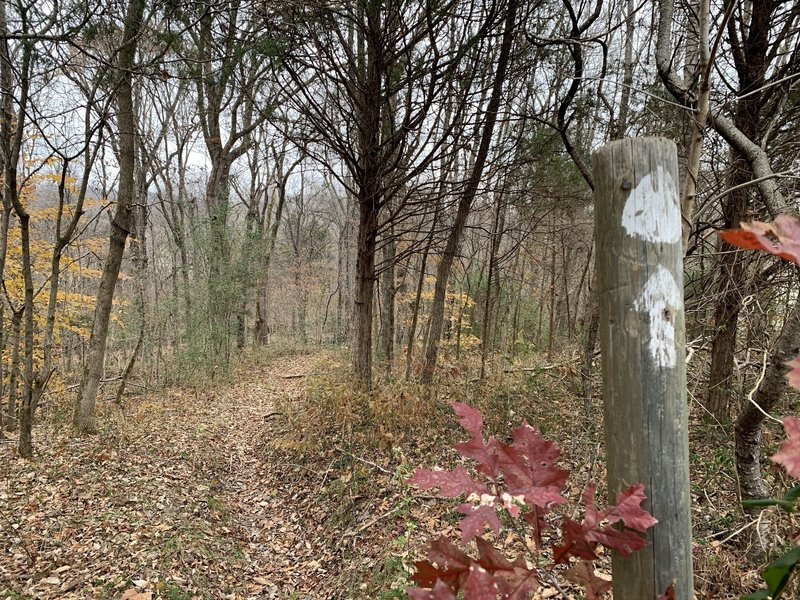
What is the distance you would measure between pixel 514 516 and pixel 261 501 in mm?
5101

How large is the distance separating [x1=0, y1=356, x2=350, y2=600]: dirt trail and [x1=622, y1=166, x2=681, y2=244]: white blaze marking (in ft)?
13.1

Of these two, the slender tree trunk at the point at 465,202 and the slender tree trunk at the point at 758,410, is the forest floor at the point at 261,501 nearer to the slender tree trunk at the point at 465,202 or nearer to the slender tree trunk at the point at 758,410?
the slender tree trunk at the point at 758,410

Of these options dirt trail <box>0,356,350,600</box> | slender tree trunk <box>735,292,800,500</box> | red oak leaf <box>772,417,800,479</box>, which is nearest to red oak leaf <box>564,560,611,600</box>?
red oak leaf <box>772,417,800,479</box>

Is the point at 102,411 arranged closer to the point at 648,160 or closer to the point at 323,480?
the point at 323,480

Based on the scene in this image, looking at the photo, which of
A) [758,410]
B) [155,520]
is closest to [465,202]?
[758,410]

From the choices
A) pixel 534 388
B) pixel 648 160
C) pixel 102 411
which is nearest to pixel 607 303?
pixel 648 160

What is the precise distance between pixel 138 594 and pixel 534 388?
5.76m

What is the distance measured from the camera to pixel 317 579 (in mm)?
3781

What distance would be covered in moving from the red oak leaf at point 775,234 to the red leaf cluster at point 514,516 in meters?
0.51

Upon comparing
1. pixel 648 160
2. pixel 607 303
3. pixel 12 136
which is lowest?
pixel 607 303

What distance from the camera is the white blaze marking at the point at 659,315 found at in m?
0.93

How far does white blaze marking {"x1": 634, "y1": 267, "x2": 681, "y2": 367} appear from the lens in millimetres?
928

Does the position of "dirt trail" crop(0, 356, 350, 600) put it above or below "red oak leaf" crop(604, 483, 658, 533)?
below

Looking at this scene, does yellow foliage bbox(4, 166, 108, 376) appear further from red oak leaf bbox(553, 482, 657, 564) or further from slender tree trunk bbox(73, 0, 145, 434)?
red oak leaf bbox(553, 482, 657, 564)
